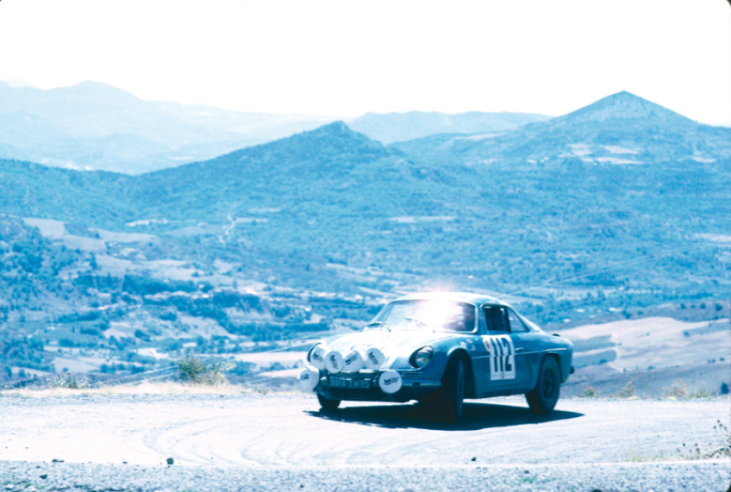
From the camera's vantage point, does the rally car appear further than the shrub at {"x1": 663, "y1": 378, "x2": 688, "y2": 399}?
No

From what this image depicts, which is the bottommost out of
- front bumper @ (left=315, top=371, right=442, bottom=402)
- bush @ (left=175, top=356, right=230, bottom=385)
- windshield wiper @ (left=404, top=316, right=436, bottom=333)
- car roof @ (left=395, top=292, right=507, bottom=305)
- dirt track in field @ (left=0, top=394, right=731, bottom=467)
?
bush @ (left=175, top=356, right=230, bottom=385)

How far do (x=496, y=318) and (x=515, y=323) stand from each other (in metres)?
0.46

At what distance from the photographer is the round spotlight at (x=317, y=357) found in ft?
39.8

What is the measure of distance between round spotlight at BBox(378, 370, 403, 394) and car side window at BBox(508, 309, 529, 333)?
2.54 meters

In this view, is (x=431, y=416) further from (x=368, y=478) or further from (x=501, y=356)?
(x=368, y=478)

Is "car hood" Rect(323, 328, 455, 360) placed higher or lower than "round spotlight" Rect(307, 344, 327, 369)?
higher

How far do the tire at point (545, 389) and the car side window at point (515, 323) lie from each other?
50cm

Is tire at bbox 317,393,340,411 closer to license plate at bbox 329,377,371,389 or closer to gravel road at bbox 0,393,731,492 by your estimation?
gravel road at bbox 0,393,731,492

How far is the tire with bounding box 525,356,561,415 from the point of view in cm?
1327

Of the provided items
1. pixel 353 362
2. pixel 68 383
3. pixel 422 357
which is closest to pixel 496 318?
pixel 422 357

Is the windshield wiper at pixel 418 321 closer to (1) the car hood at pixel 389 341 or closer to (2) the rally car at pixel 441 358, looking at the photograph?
(2) the rally car at pixel 441 358

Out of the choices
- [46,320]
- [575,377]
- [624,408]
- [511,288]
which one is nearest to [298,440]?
[624,408]

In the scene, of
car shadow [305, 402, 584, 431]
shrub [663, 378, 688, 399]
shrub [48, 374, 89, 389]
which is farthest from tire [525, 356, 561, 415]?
shrub [48, 374, 89, 389]

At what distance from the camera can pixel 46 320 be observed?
162250 millimetres
